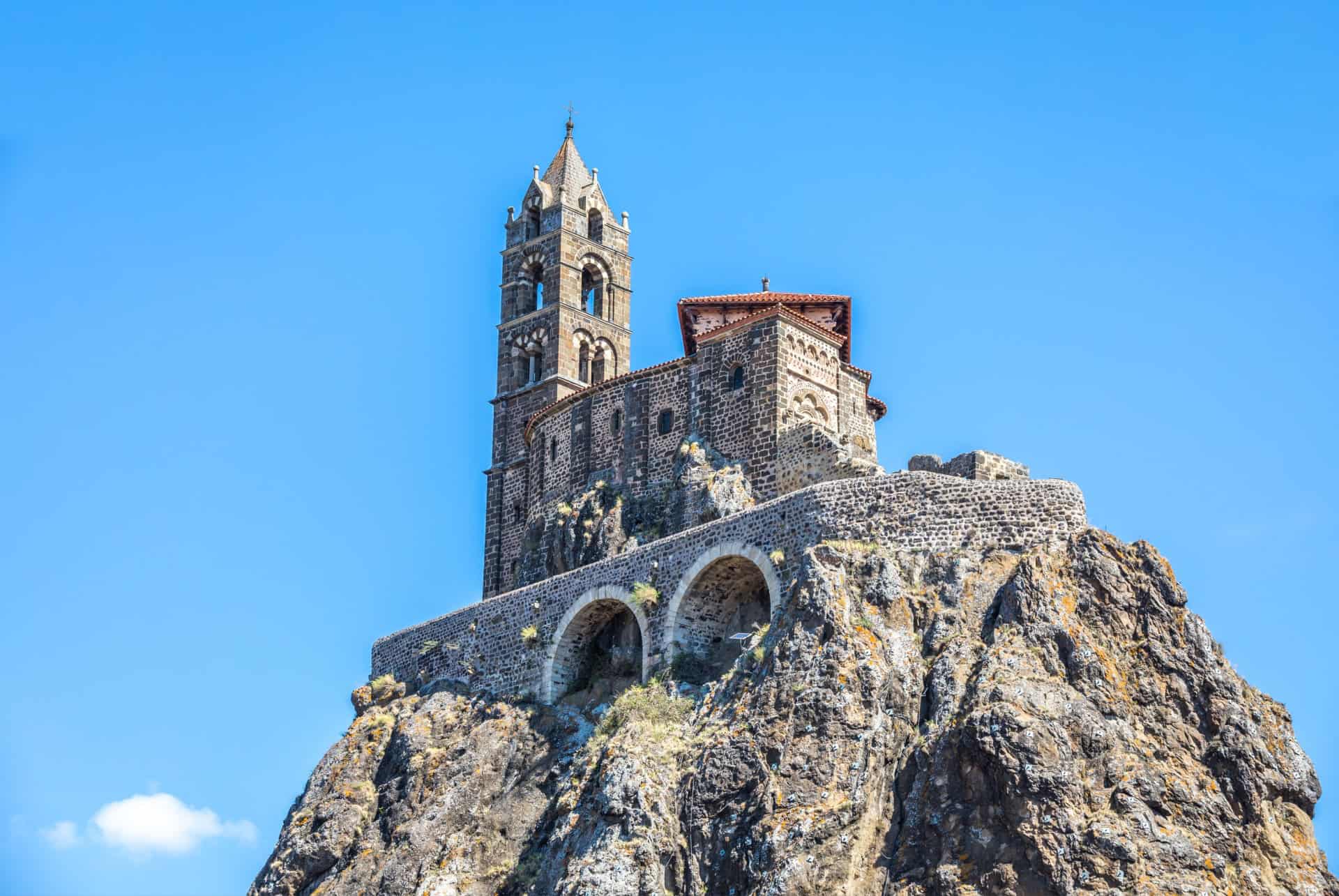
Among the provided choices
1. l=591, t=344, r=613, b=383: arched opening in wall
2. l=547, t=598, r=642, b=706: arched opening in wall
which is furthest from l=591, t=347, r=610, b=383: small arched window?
l=547, t=598, r=642, b=706: arched opening in wall

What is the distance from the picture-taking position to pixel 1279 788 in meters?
46.0

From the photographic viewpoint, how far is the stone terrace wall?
51375 mm

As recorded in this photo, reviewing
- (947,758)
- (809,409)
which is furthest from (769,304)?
(947,758)

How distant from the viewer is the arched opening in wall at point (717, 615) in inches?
2181

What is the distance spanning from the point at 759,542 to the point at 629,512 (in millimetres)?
11880

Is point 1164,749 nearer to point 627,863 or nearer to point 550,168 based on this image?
point 627,863

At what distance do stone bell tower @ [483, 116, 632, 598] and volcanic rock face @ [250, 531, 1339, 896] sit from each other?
23505mm

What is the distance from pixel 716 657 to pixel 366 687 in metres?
15.7

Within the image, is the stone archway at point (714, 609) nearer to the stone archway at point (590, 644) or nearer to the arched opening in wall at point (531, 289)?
the stone archway at point (590, 644)

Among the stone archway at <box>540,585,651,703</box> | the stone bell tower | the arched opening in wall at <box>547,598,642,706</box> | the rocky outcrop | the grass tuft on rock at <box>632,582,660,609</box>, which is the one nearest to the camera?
the grass tuft on rock at <box>632,582,660,609</box>

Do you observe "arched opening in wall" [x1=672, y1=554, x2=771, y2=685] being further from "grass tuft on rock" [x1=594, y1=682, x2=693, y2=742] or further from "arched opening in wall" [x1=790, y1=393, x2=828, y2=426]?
"arched opening in wall" [x1=790, y1=393, x2=828, y2=426]

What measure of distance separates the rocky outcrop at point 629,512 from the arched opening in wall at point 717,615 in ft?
11.3

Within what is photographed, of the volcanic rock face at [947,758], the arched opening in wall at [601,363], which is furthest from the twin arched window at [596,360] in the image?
the volcanic rock face at [947,758]

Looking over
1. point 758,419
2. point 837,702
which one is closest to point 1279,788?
point 837,702
